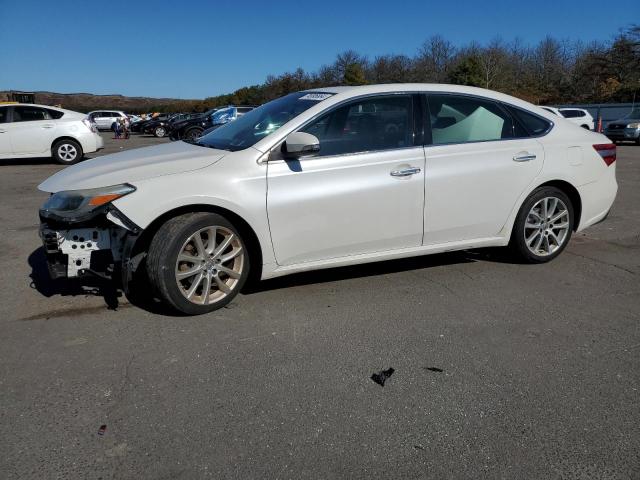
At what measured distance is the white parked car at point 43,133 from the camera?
13492 mm

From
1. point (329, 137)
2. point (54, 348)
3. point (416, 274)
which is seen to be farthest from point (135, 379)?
point (416, 274)

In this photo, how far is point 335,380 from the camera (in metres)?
2.92

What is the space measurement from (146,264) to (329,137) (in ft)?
5.42

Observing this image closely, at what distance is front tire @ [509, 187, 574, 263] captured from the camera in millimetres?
4773

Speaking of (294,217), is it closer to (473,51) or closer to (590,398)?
(590,398)

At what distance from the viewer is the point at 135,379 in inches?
116

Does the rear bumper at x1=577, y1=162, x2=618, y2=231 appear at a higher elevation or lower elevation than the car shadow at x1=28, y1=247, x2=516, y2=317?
higher

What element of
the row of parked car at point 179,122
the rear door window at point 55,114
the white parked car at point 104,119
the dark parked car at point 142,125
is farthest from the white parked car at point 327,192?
the white parked car at point 104,119

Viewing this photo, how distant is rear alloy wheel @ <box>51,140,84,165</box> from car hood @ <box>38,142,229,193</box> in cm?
1112

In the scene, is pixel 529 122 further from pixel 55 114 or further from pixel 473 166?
Result: pixel 55 114

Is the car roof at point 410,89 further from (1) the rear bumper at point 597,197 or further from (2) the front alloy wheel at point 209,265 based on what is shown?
(2) the front alloy wheel at point 209,265

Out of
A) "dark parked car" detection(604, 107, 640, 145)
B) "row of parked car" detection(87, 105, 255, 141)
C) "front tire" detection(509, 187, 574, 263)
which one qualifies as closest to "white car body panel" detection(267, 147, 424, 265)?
"front tire" detection(509, 187, 574, 263)

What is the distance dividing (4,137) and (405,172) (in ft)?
42.5

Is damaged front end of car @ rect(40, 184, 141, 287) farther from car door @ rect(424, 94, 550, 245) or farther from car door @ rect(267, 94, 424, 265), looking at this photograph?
car door @ rect(424, 94, 550, 245)
